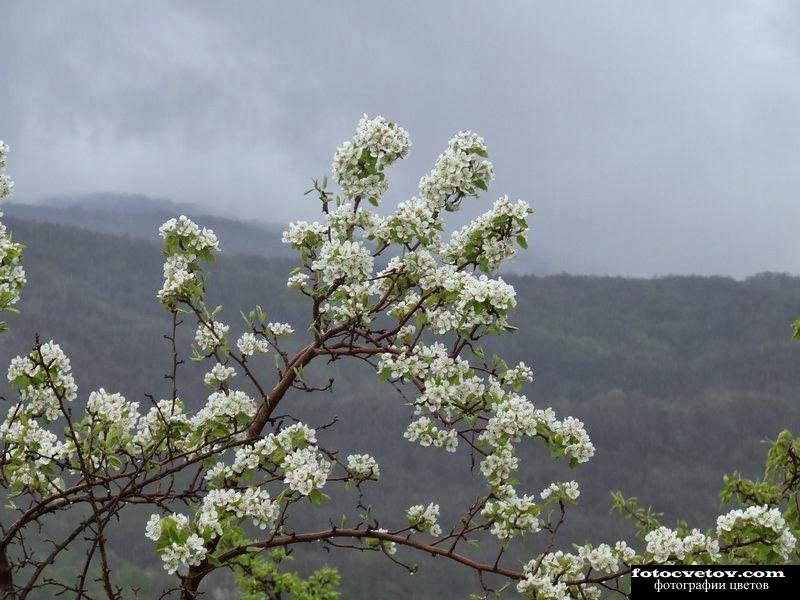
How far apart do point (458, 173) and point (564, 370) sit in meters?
100

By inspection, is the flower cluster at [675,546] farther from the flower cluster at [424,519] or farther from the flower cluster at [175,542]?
the flower cluster at [175,542]

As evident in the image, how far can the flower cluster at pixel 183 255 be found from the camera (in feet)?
19.8

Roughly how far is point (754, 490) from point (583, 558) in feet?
10.9

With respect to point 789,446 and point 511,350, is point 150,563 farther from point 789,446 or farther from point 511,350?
point 511,350

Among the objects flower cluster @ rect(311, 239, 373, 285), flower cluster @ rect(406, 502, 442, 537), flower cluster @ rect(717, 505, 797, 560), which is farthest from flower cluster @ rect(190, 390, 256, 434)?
flower cluster @ rect(717, 505, 797, 560)

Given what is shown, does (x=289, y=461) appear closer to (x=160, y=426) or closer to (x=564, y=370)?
(x=160, y=426)

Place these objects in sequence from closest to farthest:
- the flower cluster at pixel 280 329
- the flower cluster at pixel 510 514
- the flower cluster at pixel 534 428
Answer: the flower cluster at pixel 534 428
the flower cluster at pixel 510 514
the flower cluster at pixel 280 329

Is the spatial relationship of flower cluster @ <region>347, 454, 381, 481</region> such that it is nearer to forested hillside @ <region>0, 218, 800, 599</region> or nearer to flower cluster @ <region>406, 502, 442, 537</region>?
flower cluster @ <region>406, 502, 442, 537</region>

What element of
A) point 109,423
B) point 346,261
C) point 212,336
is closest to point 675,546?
point 346,261

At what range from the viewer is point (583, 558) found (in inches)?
216

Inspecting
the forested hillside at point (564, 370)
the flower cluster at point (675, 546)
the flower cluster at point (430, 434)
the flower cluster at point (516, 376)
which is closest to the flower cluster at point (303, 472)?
the flower cluster at point (430, 434)

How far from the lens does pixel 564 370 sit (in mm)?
104188

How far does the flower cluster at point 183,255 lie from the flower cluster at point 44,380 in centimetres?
85

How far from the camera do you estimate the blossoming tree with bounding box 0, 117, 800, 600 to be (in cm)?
514
